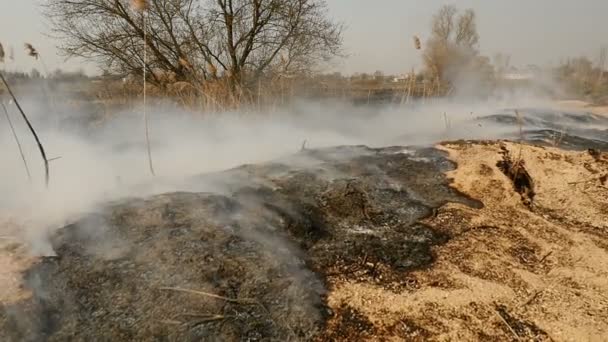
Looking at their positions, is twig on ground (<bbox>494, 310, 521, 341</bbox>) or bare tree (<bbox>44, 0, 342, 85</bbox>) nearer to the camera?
twig on ground (<bbox>494, 310, 521, 341</bbox>)

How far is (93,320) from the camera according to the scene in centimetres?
232

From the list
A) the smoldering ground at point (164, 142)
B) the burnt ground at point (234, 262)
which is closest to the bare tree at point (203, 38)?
the smoldering ground at point (164, 142)

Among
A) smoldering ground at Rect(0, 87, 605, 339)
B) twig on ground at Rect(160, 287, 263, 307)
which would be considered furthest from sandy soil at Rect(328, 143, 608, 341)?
twig on ground at Rect(160, 287, 263, 307)

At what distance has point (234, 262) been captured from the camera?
2.90 m

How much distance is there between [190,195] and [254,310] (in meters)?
A: 1.91

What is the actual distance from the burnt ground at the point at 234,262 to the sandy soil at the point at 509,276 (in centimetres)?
9

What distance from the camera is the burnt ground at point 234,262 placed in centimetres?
230

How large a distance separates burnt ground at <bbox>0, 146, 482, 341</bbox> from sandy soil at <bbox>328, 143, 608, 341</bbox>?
95mm

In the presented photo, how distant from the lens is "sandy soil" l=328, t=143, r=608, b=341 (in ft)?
7.74

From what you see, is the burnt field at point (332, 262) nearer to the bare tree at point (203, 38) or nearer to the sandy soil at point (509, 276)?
the sandy soil at point (509, 276)

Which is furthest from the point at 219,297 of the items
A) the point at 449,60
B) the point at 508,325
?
the point at 449,60

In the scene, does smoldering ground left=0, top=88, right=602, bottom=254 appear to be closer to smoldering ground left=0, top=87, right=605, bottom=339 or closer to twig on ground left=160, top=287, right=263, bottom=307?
smoldering ground left=0, top=87, right=605, bottom=339

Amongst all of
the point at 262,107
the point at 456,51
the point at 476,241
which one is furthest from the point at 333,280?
the point at 456,51

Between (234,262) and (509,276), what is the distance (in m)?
1.93
